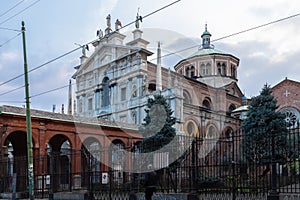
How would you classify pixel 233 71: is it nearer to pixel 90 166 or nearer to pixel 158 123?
pixel 158 123

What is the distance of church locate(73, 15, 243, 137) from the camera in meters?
45.0

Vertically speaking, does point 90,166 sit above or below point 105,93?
below

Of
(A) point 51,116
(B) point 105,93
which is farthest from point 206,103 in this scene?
(A) point 51,116

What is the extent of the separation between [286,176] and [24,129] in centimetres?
1948

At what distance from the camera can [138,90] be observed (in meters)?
45.9

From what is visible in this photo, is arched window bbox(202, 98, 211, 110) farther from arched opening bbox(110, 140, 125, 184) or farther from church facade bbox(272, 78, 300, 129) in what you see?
arched opening bbox(110, 140, 125, 184)

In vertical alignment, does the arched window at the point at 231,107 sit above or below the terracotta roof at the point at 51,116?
above

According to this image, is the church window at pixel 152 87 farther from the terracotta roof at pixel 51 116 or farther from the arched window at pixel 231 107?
the arched window at pixel 231 107

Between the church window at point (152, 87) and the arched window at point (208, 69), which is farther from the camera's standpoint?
the arched window at point (208, 69)

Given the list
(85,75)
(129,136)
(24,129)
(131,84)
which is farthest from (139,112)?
(24,129)

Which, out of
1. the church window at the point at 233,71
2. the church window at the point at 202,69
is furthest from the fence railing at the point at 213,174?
the church window at the point at 233,71

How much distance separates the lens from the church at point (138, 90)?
148 feet

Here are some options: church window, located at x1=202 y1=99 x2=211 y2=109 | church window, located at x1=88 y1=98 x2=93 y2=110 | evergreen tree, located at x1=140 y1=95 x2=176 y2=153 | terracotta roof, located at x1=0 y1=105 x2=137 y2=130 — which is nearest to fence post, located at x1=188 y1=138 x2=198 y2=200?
evergreen tree, located at x1=140 y1=95 x2=176 y2=153

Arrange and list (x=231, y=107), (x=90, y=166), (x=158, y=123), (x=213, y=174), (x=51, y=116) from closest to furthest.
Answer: (x=213, y=174) < (x=90, y=166) < (x=51, y=116) < (x=158, y=123) < (x=231, y=107)
